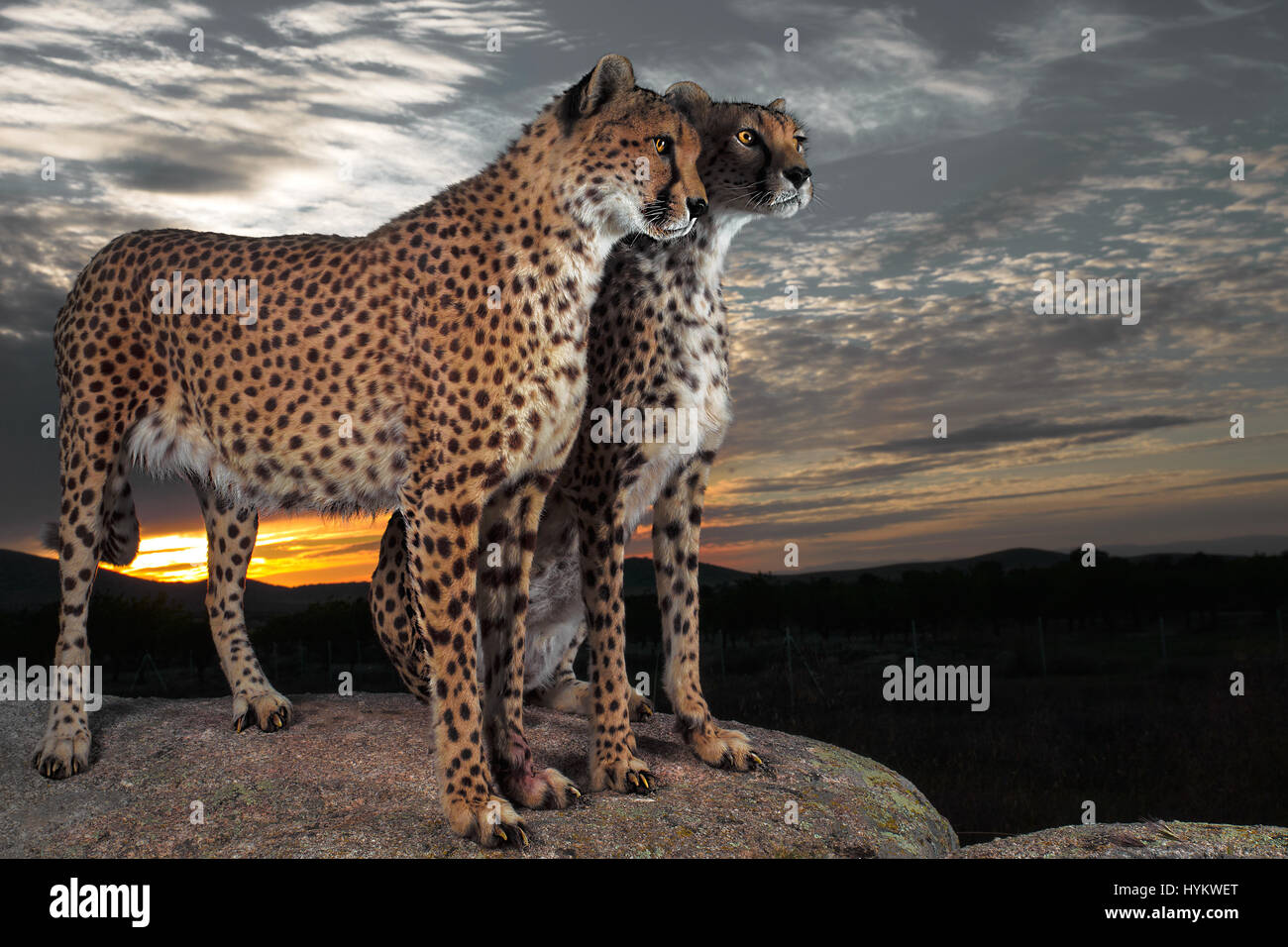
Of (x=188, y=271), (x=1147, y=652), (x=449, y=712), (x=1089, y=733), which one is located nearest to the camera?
(x=449, y=712)

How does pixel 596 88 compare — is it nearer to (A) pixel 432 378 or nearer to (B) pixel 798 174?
(B) pixel 798 174

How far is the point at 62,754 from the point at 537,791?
2510 millimetres

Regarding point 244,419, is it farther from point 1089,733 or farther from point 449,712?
point 1089,733

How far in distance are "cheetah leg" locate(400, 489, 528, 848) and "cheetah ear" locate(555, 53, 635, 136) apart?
1.72 metres

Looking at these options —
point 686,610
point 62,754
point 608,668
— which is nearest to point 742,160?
point 686,610

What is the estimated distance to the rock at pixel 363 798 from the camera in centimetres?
438

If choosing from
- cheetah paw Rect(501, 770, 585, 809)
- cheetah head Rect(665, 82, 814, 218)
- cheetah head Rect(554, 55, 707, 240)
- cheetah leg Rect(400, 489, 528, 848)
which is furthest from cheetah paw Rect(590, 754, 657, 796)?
cheetah head Rect(665, 82, 814, 218)

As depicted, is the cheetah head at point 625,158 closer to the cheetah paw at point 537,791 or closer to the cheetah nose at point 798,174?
the cheetah nose at point 798,174

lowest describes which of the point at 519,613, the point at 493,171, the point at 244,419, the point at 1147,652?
the point at 1147,652

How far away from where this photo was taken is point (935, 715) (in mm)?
20625

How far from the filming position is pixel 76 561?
5199 mm
